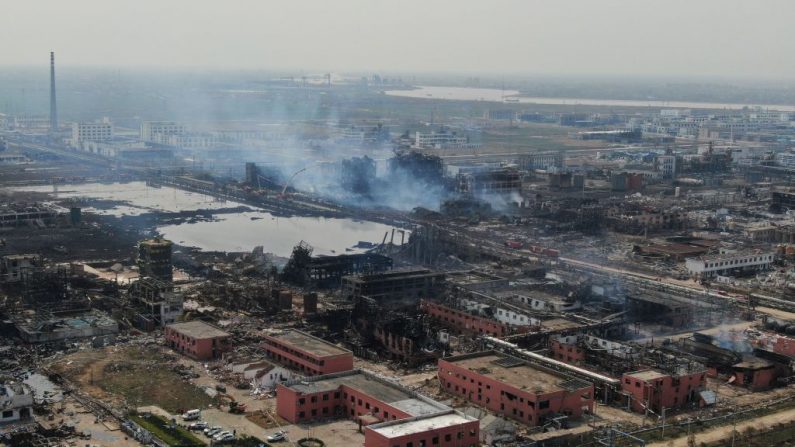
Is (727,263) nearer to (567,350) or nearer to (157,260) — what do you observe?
(567,350)

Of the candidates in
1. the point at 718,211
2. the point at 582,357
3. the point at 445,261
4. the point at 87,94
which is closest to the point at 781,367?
the point at 582,357

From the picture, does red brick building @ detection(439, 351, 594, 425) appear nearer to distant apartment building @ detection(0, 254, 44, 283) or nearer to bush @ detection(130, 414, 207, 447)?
bush @ detection(130, 414, 207, 447)

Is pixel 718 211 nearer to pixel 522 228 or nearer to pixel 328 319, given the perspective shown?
pixel 522 228

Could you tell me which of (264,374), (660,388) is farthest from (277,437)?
(660,388)

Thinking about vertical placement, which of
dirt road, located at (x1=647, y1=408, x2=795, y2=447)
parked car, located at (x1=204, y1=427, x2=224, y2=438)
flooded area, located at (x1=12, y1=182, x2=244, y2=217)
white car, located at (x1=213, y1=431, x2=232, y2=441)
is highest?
dirt road, located at (x1=647, y1=408, x2=795, y2=447)

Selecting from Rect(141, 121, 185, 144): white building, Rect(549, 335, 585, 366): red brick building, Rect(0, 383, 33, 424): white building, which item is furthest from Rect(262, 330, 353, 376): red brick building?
Rect(141, 121, 185, 144): white building

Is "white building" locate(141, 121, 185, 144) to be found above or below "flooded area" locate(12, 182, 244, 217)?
above
